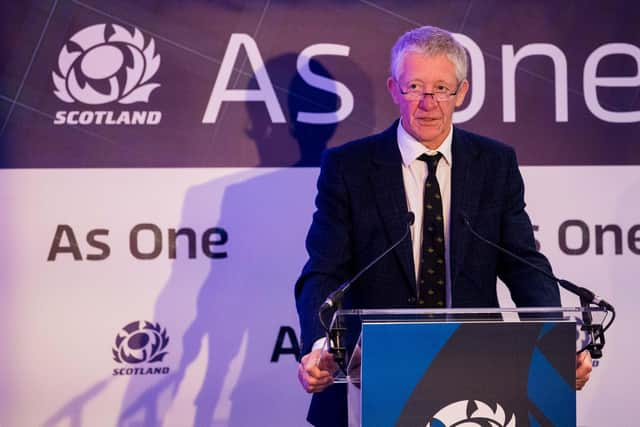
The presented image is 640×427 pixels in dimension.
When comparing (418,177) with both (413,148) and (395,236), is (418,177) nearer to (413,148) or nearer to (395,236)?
(413,148)

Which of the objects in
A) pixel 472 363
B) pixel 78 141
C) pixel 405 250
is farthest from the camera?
pixel 78 141

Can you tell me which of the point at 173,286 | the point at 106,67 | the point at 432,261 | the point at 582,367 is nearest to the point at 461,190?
the point at 432,261

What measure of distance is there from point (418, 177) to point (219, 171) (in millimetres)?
1355

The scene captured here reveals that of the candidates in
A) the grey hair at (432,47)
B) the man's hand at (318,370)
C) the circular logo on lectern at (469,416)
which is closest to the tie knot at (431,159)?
the grey hair at (432,47)

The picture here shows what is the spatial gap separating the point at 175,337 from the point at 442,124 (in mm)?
1745

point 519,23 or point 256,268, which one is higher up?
point 519,23

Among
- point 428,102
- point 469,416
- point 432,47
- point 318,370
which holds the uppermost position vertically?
point 432,47

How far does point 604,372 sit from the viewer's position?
382cm

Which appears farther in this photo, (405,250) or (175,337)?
(175,337)

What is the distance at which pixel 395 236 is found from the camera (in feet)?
8.34

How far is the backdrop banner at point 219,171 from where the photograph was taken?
376cm

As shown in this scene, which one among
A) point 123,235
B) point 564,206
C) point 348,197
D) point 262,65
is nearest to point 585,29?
point 564,206

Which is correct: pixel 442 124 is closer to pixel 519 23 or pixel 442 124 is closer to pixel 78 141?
pixel 519 23

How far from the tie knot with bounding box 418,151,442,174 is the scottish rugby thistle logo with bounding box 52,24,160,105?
5.19 feet
